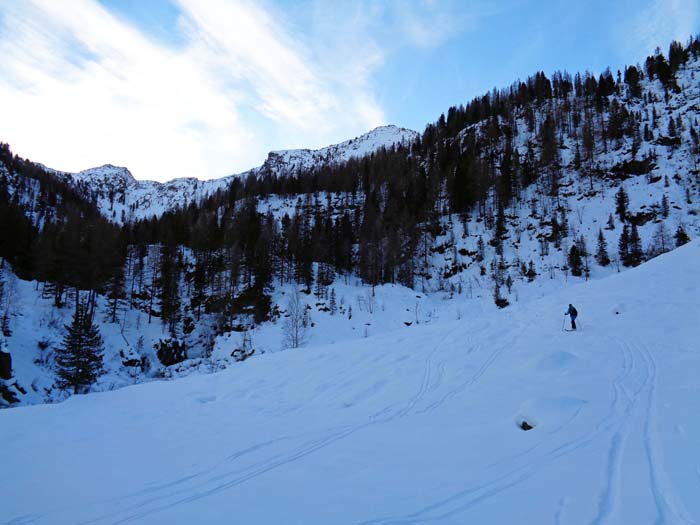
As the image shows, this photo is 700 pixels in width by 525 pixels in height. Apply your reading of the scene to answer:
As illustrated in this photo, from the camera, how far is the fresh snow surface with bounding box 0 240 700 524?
4.35m

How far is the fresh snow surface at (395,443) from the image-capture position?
14.3ft

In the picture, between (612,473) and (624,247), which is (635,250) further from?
(612,473)

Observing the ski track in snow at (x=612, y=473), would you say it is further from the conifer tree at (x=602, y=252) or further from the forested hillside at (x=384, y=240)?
the conifer tree at (x=602, y=252)

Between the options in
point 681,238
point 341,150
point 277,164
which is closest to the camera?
point 681,238

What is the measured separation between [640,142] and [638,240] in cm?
3200

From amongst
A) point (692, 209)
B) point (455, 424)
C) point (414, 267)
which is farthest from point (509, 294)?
point (455, 424)

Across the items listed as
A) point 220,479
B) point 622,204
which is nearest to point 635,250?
point 622,204

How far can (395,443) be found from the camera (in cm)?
664

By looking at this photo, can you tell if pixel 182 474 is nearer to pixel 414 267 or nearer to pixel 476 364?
pixel 476 364

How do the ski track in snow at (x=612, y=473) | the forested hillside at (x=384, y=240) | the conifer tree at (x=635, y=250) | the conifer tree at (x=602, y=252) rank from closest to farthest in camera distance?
the ski track in snow at (x=612, y=473)
the forested hillside at (x=384, y=240)
the conifer tree at (x=635, y=250)
the conifer tree at (x=602, y=252)

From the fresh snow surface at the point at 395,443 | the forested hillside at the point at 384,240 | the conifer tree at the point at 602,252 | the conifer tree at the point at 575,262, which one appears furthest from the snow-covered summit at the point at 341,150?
the fresh snow surface at the point at 395,443

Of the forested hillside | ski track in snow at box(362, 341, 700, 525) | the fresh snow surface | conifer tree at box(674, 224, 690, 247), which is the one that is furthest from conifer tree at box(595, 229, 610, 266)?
ski track in snow at box(362, 341, 700, 525)

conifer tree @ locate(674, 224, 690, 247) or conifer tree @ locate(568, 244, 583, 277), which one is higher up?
conifer tree @ locate(674, 224, 690, 247)

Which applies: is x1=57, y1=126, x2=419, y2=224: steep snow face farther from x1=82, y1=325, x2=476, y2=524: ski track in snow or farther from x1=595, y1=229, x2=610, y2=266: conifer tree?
x1=82, y1=325, x2=476, y2=524: ski track in snow
